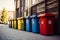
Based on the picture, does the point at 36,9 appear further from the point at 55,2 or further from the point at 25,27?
the point at 55,2

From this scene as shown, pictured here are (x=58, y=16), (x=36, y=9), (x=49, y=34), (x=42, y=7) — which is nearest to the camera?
(x=49, y=34)

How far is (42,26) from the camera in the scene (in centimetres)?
1015

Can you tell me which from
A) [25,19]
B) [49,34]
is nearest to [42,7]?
[25,19]

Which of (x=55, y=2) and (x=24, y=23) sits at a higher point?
(x=55, y=2)

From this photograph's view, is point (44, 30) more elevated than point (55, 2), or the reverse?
point (55, 2)

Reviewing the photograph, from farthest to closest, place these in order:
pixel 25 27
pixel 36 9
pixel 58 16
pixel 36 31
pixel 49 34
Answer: pixel 36 9
pixel 25 27
pixel 36 31
pixel 58 16
pixel 49 34

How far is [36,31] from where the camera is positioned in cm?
1134

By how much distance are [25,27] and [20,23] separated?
56.4 inches

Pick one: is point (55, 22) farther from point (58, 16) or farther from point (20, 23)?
point (20, 23)

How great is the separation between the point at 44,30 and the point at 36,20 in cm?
164

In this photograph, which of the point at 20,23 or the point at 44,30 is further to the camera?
the point at 20,23

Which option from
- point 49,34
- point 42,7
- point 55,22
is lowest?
point 49,34

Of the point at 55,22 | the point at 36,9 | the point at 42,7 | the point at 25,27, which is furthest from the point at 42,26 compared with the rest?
the point at 36,9

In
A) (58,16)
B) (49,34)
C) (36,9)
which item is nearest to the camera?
(49,34)
